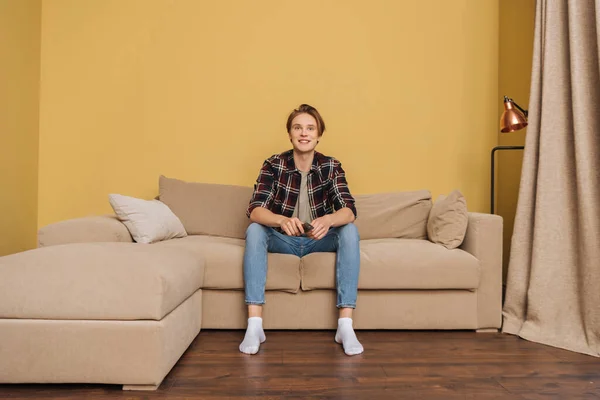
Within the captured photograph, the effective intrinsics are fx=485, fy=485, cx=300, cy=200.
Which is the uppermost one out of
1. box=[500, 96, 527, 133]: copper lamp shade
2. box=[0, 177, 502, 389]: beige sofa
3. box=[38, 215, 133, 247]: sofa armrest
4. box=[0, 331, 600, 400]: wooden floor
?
box=[500, 96, 527, 133]: copper lamp shade

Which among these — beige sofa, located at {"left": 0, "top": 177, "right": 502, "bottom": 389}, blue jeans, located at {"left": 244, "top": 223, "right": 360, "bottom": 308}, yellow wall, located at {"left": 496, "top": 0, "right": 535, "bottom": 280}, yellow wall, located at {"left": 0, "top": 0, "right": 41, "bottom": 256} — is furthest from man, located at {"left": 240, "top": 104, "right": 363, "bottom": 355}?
yellow wall, located at {"left": 0, "top": 0, "right": 41, "bottom": 256}

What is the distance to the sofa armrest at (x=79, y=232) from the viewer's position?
2246mm

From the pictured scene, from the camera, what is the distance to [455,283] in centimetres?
236

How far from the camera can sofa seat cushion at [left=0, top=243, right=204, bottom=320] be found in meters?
1.52

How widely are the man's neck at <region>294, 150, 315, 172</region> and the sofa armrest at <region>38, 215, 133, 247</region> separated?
3.17 ft

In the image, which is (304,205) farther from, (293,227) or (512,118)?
(512,118)

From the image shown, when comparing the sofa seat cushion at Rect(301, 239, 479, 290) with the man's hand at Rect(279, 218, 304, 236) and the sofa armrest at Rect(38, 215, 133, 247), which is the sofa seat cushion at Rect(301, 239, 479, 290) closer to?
the man's hand at Rect(279, 218, 304, 236)

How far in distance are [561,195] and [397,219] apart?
92cm

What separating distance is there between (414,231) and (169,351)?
5.67 feet

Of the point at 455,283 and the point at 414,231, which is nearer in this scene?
the point at 455,283

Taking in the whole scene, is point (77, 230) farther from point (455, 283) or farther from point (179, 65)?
point (455, 283)

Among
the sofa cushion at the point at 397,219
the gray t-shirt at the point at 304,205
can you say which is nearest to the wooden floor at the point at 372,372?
the gray t-shirt at the point at 304,205

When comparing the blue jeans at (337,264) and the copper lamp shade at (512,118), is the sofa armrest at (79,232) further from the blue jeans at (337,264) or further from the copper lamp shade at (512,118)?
the copper lamp shade at (512,118)

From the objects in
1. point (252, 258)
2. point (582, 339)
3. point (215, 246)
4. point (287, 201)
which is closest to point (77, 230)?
point (215, 246)
